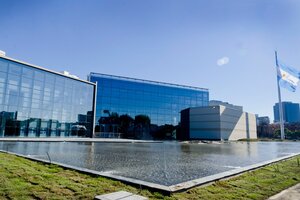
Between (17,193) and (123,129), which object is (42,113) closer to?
(123,129)

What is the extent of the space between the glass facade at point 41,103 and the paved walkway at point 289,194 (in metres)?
39.1

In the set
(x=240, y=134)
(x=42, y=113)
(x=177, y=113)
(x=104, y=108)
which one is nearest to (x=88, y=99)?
(x=104, y=108)

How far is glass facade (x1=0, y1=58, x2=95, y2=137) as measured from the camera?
119 ft

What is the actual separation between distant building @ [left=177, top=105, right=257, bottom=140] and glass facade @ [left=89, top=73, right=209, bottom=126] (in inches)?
144

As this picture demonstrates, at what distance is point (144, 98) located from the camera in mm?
60938

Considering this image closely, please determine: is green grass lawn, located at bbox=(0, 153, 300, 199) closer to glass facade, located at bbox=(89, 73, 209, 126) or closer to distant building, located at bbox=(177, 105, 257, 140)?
glass facade, located at bbox=(89, 73, 209, 126)

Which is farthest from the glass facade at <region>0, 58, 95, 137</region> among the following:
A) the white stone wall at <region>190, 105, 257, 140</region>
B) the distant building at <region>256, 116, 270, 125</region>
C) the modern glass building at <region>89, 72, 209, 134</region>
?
the distant building at <region>256, 116, 270, 125</region>

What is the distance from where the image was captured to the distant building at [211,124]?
58.5m

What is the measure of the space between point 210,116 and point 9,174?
56.5 meters

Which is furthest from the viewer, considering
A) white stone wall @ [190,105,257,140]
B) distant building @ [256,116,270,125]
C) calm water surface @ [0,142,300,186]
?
distant building @ [256,116,270,125]

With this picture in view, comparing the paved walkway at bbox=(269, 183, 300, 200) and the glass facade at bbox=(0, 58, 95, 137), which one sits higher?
the glass facade at bbox=(0, 58, 95, 137)

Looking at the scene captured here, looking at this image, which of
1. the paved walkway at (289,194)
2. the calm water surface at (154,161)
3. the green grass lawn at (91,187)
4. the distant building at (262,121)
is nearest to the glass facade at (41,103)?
the calm water surface at (154,161)

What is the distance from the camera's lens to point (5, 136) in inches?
1416

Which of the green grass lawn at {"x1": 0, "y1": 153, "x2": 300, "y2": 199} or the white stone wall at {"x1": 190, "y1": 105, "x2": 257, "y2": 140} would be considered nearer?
the green grass lawn at {"x1": 0, "y1": 153, "x2": 300, "y2": 199}
